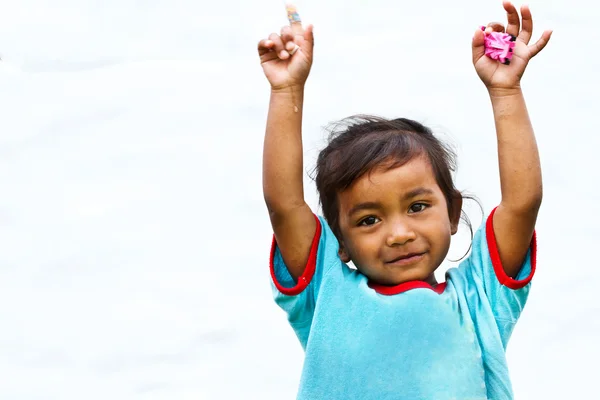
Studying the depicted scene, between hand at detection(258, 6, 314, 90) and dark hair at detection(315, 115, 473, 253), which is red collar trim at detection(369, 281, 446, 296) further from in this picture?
hand at detection(258, 6, 314, 90)

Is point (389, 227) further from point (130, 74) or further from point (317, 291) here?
point (130, 74)

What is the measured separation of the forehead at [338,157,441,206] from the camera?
2.05 meters

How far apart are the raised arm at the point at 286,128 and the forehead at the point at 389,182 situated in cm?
9

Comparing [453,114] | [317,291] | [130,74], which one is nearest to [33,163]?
[130,74]

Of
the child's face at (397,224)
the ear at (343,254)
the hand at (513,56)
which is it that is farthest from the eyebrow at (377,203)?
the hand at (513,56)

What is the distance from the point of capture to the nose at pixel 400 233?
2.02 meters

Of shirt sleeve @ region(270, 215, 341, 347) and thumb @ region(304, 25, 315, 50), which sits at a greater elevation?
thumb @ region(304, 25, 315, 50)

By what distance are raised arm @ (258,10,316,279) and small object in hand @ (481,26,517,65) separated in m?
0.30

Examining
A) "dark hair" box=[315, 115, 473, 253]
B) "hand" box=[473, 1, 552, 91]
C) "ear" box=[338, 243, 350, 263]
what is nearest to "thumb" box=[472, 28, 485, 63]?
"hand" box=[473, 1, 552, 91]

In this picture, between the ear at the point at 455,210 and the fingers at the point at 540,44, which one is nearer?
the fingers at the point at 540,44

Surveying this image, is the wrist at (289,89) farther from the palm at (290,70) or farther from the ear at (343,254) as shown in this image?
the ear at (343,254)

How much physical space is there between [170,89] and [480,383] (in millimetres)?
2197

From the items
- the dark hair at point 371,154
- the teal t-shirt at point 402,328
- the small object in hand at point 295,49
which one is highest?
the small object in hand at point 295,49

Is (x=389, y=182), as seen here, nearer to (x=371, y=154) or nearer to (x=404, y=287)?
(x=371, y=154)
